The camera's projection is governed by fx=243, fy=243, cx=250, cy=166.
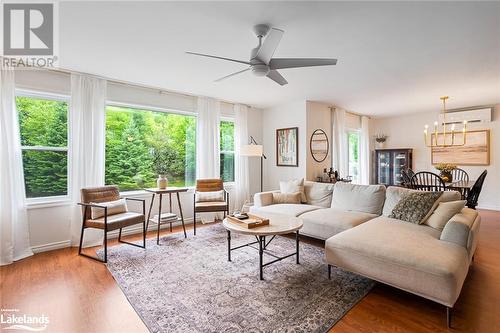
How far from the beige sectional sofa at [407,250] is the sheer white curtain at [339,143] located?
2494 mm

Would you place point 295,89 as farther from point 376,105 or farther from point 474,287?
point 474,287

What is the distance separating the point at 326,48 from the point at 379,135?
5453 mm

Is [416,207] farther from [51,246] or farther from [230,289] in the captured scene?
[51,246]

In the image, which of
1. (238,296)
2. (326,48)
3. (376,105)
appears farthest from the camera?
(376,105)

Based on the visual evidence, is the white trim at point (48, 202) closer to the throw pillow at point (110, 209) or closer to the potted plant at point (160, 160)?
the throw pillow at point (110, 209)

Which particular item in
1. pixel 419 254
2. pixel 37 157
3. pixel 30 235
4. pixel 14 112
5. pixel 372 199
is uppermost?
pixel 14 112

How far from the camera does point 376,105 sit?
17.9ft

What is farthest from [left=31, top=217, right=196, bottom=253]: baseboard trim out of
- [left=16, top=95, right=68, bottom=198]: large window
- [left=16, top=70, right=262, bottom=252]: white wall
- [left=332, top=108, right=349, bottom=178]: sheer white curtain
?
[left=332, top=108, right=349, bottom=178]: sheer white curtain

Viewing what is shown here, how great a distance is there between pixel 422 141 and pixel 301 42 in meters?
5.66

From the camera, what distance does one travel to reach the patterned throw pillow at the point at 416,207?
8.95 ft

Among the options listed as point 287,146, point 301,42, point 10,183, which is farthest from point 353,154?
point 10,183

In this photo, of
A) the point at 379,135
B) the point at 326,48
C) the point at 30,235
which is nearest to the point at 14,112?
the point at 30,235

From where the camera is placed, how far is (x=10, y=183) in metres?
2.94

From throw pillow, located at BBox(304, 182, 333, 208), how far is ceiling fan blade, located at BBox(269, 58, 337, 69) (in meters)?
2.33
